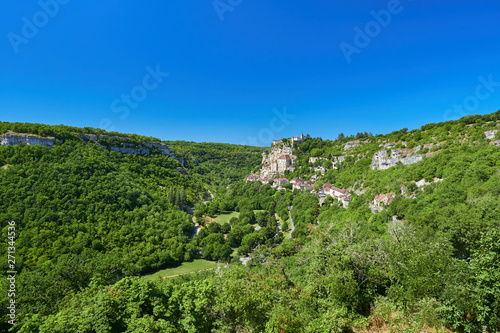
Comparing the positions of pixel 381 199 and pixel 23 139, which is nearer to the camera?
pixel 381 199

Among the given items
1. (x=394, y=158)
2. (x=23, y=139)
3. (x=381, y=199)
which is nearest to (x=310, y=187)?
(x=394, y=158)

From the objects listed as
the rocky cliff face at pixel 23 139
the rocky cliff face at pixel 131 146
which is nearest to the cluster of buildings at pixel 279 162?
the rocky cliff face at pixel 131 146

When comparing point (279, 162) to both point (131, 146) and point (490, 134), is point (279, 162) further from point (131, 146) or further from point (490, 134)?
point (490, 134)

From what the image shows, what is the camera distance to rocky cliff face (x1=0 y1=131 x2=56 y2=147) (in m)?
39.0

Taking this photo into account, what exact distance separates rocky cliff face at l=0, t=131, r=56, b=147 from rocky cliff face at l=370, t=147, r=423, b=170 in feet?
245

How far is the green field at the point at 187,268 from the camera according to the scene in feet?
115

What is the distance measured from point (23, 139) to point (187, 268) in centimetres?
4188

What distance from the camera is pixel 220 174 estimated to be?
4515 inches

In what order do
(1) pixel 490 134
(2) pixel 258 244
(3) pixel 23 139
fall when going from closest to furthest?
1. (1) pixel 490 134
2. (3) pixel 23 139
3. (2) pixel 258 244

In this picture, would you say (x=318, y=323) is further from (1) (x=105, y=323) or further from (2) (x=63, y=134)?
(2) (x=63, y=134)

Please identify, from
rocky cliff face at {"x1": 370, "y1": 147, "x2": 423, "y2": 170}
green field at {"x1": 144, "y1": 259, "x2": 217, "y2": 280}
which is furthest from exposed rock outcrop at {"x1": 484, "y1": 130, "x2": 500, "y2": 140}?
green field at {"x1": 144, "y1": 259, "x2": 217, "y2": 280}

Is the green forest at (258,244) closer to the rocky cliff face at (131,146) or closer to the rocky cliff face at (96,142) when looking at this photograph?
the rocky cliff face at (96,142)

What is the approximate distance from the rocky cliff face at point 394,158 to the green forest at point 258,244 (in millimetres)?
2118

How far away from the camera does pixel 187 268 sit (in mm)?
37500
